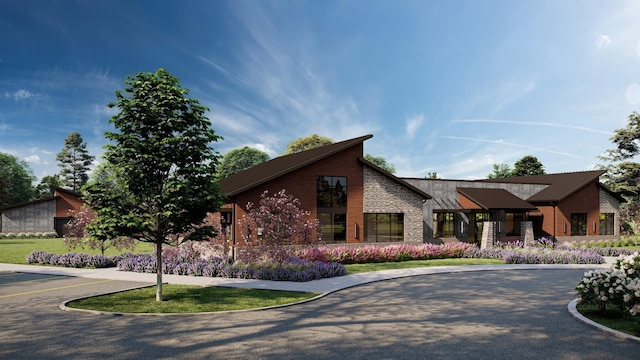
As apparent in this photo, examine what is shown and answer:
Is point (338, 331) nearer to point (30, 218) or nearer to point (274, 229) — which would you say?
point (274, 229)

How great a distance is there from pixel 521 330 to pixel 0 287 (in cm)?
1854

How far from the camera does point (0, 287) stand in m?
16.6

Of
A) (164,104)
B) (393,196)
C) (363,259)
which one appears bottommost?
(363,259)

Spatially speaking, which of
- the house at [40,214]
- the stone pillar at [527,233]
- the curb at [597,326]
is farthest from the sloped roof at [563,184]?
the house at [40,214]

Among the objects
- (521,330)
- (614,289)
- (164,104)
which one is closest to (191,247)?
(164,104)

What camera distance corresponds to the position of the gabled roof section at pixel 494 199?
110 ft

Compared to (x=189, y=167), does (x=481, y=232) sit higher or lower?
lower

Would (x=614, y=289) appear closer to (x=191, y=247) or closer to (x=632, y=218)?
(x=191, y=247)

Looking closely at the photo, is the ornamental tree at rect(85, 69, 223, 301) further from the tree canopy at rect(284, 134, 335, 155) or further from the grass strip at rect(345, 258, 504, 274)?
the tree canopy at rect(284, 134, 335, 155)

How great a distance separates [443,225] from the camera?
111ft

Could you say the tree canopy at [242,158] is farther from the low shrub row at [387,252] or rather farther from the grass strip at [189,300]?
the grass strip at [189,300]

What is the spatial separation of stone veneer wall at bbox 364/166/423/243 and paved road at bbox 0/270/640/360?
13.9 metres

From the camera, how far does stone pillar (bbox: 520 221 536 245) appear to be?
33656mm

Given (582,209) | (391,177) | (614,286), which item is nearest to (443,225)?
(391,177)
